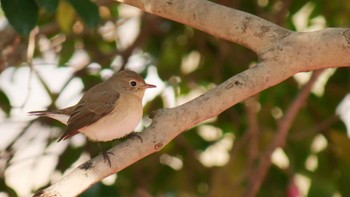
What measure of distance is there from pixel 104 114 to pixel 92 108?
0.07 meters

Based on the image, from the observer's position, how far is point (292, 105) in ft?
17.0

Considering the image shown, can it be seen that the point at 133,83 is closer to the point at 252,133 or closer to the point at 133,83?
the point at 133,83

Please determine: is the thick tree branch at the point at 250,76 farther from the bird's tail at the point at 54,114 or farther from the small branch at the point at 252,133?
the small branch at the point at 252,133

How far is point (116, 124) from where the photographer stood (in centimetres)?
439

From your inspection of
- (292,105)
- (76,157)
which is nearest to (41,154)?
(76,157)

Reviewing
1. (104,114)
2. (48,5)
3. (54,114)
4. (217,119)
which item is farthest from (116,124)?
(217,119)

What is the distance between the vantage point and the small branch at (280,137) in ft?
16.8

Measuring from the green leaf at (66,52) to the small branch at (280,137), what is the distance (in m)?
1.44

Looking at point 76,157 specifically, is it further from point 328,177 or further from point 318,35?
point 318,35

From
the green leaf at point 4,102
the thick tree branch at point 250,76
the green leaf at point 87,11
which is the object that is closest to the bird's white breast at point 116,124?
the green leaf at point 87,11

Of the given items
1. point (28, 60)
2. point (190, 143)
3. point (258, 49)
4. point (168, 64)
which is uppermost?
point (258, 49)

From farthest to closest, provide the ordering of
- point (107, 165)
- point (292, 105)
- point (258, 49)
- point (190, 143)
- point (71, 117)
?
point (190, 143) < point (292, 105) < point (71, 117) < point (258, 49) < point (107, 165)

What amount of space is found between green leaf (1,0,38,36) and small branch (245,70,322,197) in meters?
1.71

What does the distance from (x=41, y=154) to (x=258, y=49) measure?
2.41 m
